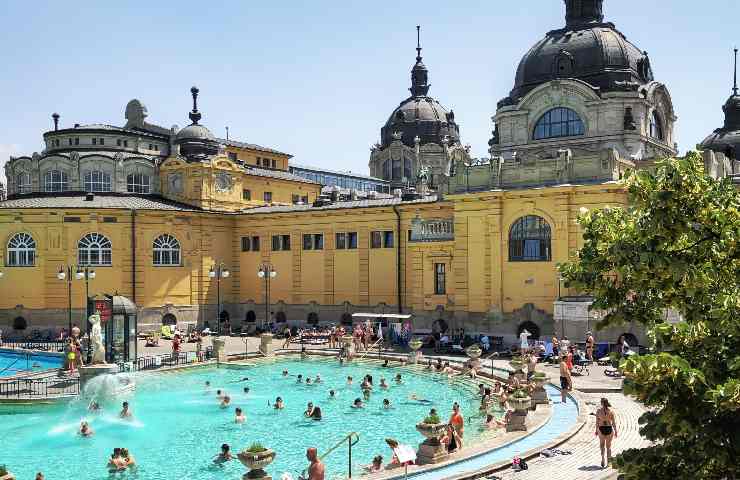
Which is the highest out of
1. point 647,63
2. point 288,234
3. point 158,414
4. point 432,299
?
point 647,63

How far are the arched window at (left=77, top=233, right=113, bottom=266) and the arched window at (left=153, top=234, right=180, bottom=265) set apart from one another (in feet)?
9.94

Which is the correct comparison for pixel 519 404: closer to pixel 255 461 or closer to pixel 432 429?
pixel 432 429

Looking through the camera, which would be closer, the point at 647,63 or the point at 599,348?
the point at 599,348

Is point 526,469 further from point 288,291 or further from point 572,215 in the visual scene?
point 288,291

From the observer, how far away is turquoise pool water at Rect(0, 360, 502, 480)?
65.4 ft

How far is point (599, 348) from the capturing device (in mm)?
34094

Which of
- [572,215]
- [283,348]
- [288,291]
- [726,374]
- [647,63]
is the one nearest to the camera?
[726,374]

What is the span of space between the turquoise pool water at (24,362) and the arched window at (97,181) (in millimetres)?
14506

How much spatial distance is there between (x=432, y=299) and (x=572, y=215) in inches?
380

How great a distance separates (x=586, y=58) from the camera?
148 feet

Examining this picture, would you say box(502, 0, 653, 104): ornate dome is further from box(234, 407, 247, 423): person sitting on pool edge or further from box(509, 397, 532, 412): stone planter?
box(234, 407, 247, 423): person sitting on pool edge

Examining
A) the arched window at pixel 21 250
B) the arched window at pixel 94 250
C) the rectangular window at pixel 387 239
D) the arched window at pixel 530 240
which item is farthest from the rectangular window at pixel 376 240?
the arched window at pixel 21 250

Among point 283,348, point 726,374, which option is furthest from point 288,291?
point 726,374

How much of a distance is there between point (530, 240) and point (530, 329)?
4579mm
